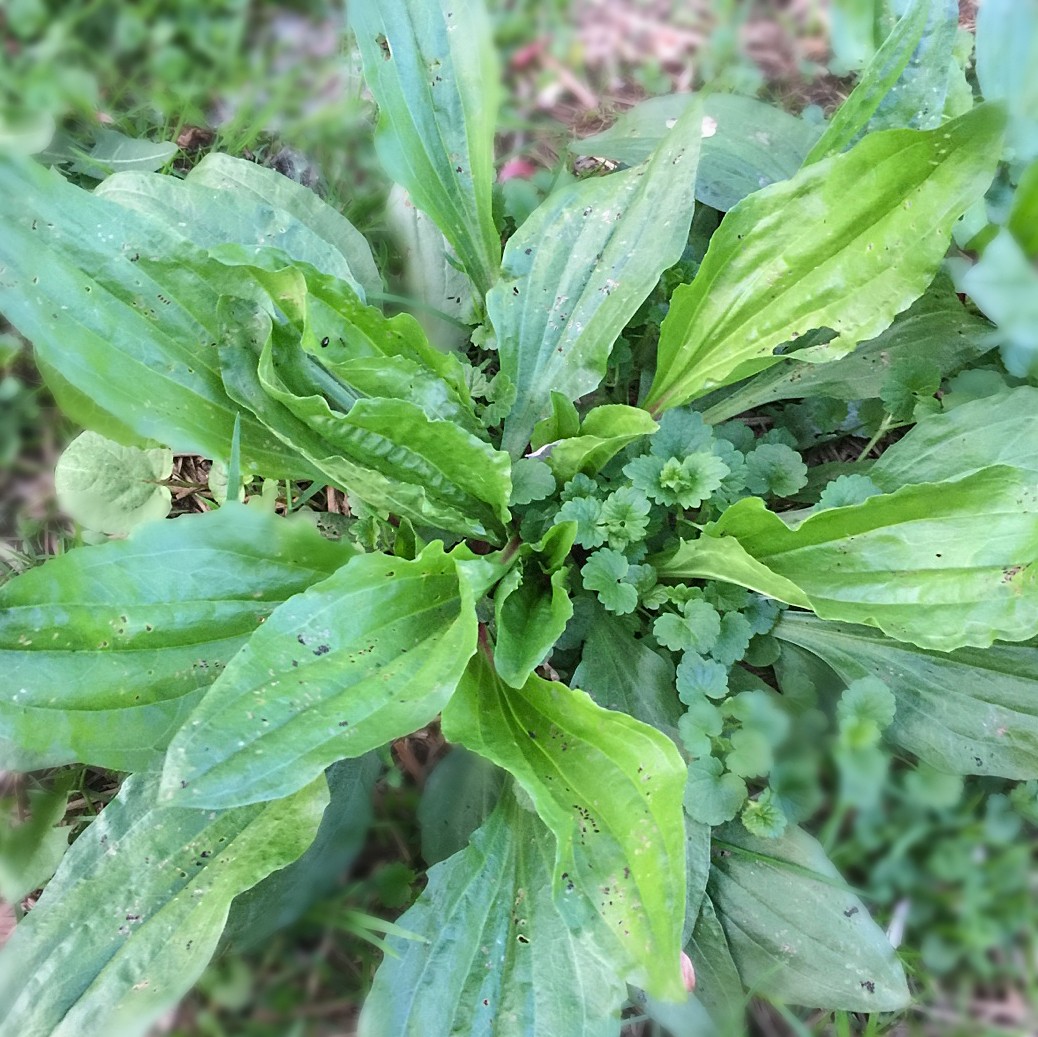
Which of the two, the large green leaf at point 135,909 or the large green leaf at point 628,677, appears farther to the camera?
the large green leaf at point 628,677

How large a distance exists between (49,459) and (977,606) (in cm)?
163

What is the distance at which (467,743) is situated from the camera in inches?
41.6

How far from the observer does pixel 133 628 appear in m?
1.04

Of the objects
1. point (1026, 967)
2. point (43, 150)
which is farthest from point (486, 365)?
point (1026, 967)

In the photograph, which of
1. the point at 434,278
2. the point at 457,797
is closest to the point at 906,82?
the point at 434,278

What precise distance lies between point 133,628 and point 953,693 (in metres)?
1.18

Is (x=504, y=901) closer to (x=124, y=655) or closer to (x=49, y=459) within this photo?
(x=124, y=655)

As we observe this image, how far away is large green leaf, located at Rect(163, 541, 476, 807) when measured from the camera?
897mm

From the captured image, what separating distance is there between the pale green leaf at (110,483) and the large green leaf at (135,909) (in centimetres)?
53

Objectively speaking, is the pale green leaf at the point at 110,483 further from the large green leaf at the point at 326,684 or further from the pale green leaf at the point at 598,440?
the pale green leaf at the point at 598,440

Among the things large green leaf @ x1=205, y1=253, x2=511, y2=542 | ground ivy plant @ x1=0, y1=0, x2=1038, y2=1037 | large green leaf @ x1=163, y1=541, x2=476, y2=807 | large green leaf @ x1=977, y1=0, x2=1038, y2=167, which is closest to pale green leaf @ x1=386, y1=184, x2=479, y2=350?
ground ivy plant @ x1=0, y1=0, x2=1038, y2=1037

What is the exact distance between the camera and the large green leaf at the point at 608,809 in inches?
37.5

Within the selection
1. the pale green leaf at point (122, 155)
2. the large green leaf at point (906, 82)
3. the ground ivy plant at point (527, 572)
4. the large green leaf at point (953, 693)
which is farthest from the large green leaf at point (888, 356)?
the pale green leaf at point (122, 155)

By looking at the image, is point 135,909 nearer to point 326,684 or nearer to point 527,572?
point 326,684
